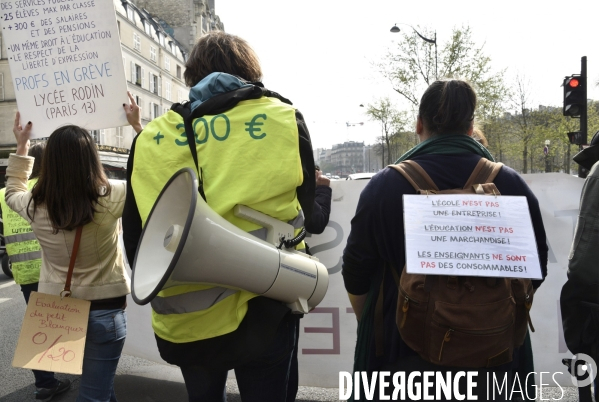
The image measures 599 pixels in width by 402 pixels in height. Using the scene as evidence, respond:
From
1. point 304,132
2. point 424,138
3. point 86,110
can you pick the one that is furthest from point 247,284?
point 86,110

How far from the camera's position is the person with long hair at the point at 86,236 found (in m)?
2.34

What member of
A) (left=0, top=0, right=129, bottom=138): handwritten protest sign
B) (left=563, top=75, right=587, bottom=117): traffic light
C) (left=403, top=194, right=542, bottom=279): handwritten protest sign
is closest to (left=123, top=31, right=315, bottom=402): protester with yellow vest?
(left=403, top=194, right=542, bottom=279): handwritten protest sign

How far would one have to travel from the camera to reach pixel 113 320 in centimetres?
243

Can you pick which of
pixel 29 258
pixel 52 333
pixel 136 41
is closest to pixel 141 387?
pixel 29 258

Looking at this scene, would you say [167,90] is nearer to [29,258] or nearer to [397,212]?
[29,258]

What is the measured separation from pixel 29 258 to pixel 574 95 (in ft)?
33.1

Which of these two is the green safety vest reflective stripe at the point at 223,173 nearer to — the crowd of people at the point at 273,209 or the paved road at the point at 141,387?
the crowd of people at the point at 273,209

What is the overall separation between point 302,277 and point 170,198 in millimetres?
484

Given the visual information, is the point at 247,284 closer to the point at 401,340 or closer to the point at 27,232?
the point at 401,340

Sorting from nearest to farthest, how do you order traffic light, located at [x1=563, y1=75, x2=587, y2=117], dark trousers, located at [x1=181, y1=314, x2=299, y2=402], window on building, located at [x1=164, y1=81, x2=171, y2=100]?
dark trousers, located at [x1=181, y1=314, x2=299, y2=402] < traffic light, located at [x1=563, y1=75, x2=587, y2=117] < window on building, located at [x1=164, y1=81, x2=171, y2=100]

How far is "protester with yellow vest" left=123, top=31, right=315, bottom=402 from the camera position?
1.52 metres

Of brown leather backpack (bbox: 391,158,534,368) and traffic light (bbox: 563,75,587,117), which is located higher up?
traffic light (bbox: 563,75,587,117)

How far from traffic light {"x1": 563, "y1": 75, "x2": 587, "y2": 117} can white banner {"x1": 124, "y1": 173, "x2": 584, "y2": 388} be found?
7.57 m

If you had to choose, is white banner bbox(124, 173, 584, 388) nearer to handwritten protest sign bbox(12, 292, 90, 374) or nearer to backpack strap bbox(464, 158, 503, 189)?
handwritten protest sign bbox(12, 292, 90, 374)
